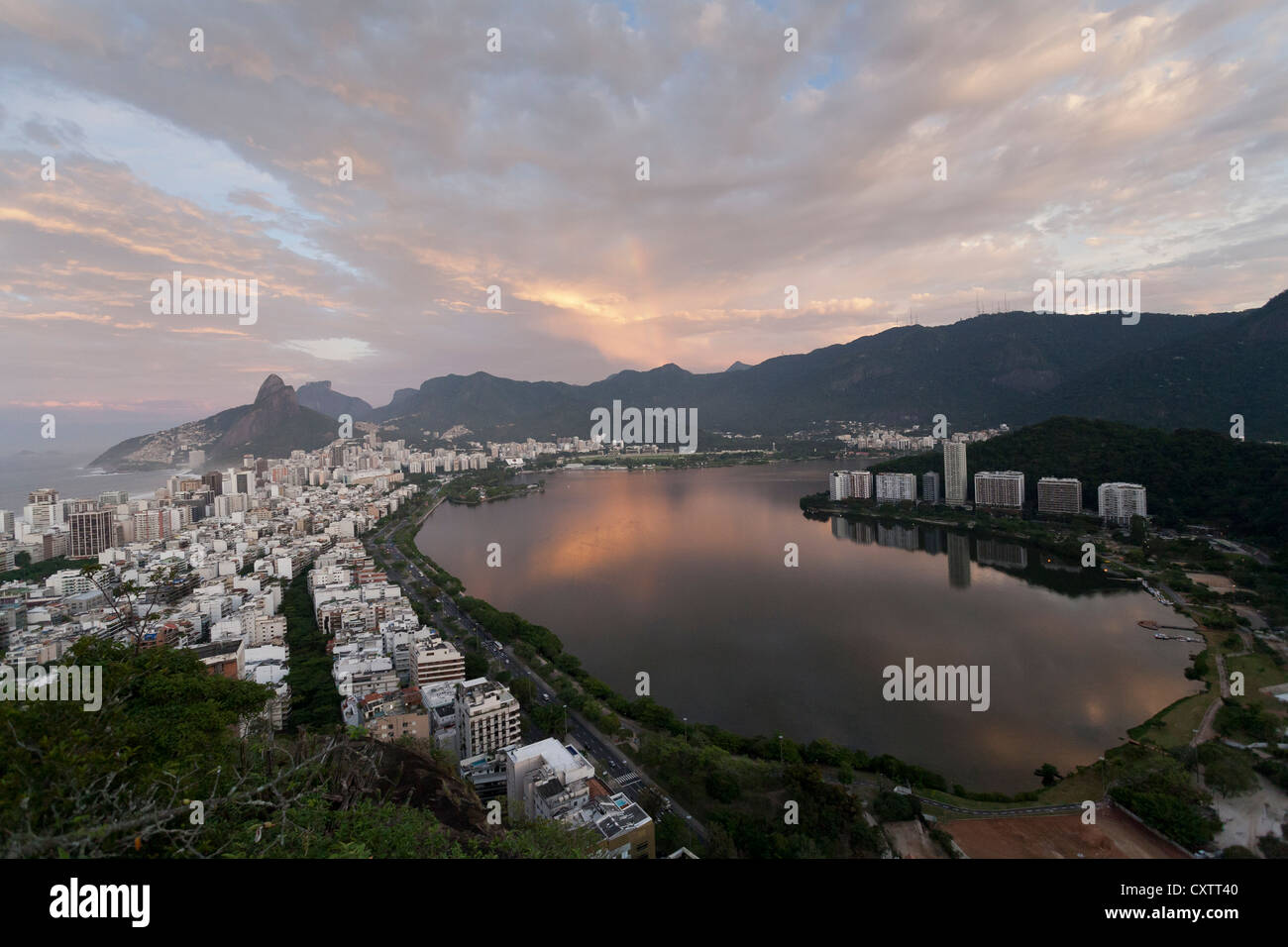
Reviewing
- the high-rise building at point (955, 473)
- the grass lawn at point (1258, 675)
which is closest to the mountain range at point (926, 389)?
the high-rise building at point (955, 473)

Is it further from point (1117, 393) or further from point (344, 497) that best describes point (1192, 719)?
point (1117, 393)

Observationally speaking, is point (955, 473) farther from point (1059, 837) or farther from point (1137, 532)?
point (1059, 837)

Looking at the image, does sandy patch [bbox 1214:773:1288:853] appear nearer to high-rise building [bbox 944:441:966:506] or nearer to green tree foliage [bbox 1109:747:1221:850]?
green tree foliage [bbox 1109:747:1221:850]

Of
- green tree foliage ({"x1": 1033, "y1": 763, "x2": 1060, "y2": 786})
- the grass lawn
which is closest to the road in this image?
green tree foliage ({"x1": 1033, "y1": 763, "x2": 1060, "y2": 786})

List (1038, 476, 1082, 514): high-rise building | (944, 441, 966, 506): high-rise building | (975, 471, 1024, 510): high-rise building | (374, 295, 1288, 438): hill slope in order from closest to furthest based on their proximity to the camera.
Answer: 1. (1038, 476, 1082, 514): high-rise building
2. (975, 471, 1024, 510): high-rise building
3. (944, 441, 966, 506): high-rise building
4. (374, 295, 1288, 438): hill slope

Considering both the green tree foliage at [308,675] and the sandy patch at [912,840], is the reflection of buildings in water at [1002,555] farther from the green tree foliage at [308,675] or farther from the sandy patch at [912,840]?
the green tree foliage at [308,675]

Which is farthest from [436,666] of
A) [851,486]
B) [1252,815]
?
[851,486]
